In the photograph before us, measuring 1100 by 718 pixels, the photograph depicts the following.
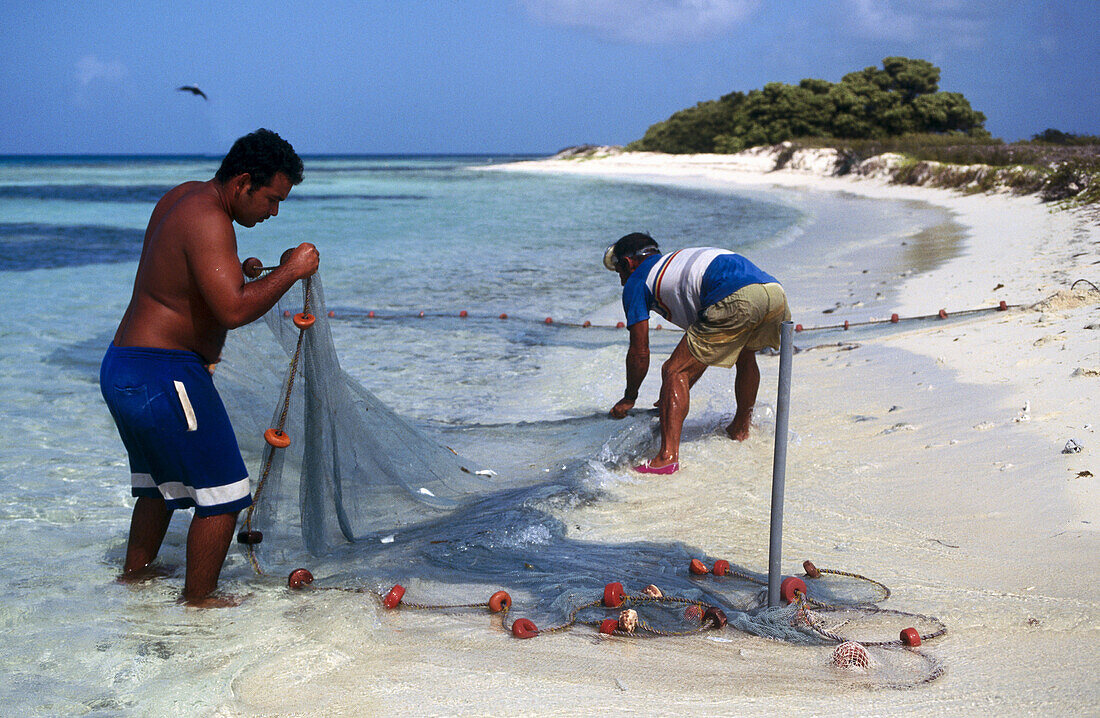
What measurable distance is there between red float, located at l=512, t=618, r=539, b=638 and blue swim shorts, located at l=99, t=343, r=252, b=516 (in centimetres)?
117

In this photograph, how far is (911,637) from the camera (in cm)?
271

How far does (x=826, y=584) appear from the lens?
10.7 feet

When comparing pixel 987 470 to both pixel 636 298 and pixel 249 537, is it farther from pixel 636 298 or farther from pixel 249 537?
pixel 249 537

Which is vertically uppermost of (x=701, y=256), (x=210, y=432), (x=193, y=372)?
(x=701, y=256)

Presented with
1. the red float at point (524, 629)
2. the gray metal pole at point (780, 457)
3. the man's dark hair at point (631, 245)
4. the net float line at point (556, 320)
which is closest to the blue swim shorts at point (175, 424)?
the red float at point (524, 629)

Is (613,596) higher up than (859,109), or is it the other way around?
(859,109)

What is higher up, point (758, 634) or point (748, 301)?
point (748, 301)

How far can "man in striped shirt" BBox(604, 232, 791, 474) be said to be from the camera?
4.77 m

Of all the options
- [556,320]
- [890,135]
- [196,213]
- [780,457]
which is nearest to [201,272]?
[196,213]

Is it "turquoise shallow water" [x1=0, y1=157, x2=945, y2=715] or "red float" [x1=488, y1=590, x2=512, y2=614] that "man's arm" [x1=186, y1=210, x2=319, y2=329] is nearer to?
"turquoise shallow water" [x1=0, y1=157, x2=945, y2=715]

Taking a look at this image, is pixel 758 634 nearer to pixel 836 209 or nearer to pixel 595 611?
pixel 595 611

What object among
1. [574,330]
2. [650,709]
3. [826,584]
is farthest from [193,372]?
[574,330]

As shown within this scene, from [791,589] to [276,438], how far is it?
2.07 meters

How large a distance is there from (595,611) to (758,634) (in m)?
0.59
